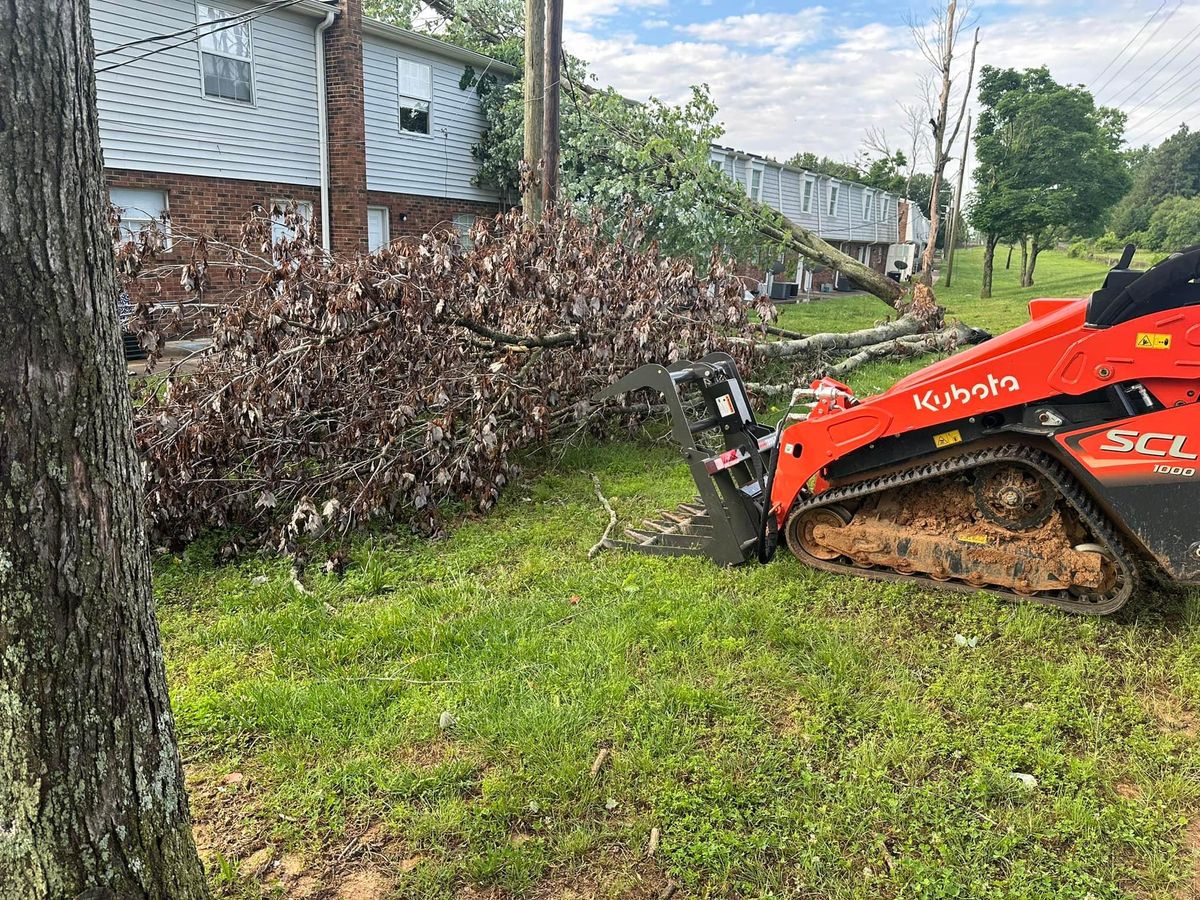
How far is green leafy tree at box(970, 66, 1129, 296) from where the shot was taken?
28.5m

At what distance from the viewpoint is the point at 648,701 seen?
134 inches

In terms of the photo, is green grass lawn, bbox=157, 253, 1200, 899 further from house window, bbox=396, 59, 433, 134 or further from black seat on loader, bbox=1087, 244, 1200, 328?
house window, bbox=396, 59, 433, 134

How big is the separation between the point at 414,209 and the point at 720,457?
14.2 meters

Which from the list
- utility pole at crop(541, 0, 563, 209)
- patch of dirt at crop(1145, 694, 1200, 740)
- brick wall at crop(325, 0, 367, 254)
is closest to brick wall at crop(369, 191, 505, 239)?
brick wall at crop(325, 0, 367, 254)

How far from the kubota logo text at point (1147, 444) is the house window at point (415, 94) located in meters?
15.7

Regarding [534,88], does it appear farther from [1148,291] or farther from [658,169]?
[1148,291]

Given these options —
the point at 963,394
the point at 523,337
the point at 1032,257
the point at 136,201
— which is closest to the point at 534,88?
the point at 523,337

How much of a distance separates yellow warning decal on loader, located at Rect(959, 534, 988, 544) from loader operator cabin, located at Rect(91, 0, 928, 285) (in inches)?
404

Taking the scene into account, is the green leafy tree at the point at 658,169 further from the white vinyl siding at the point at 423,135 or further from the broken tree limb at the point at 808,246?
the white vinyl siding at the point at 423,135

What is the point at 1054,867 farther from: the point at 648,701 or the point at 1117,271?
the point at 1117,271

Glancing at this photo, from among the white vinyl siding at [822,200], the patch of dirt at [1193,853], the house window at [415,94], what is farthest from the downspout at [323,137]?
the patch of dirt at [1193,853]

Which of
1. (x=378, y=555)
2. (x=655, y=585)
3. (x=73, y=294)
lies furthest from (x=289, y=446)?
(x=73, y=294)

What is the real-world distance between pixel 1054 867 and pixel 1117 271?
2702mm

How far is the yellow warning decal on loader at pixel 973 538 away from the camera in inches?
166
